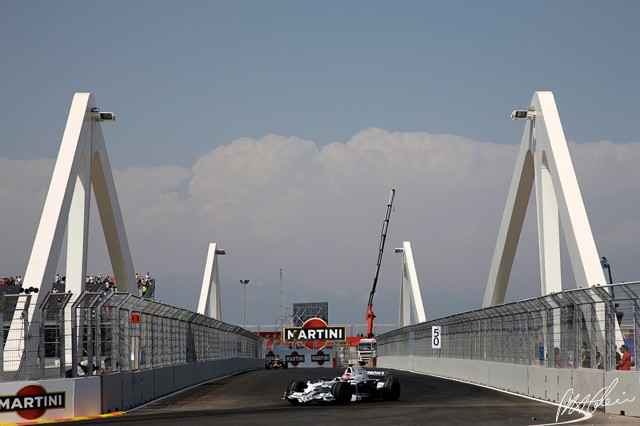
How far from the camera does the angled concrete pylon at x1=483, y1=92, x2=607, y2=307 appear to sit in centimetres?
3691

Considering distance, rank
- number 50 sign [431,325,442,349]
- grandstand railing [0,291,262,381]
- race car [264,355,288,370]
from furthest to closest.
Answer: race car [264,355,288,370] < number 50 sign [431,325,442,349] < grandstand railing [0,291,262,381]

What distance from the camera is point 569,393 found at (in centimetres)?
2314

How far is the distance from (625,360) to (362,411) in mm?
5127

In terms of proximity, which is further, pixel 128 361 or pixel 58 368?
pixel 128 361

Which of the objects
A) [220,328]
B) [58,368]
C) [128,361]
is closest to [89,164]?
[220,328]

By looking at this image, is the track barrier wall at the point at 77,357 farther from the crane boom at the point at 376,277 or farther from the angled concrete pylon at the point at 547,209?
the crane boom at the point at 376,277

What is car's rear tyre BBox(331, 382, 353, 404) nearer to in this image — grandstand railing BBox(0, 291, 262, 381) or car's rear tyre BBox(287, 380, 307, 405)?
car's rear tyre BBox(287, 380, 307, 405)

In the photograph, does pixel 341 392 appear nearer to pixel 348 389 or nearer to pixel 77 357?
pixel 348 389

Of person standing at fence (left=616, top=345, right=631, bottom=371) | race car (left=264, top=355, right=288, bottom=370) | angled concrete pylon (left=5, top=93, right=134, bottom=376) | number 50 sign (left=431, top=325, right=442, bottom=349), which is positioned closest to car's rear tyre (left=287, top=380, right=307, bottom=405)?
person standing at fence (left=616, top=345, right=631, bottom=371)

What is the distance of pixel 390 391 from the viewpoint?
25.1 meters

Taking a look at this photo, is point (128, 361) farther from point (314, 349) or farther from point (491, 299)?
point (314, 349)

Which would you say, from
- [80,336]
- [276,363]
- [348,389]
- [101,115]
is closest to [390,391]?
[348,389]

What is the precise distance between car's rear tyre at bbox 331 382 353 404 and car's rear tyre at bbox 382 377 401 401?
4.67ft

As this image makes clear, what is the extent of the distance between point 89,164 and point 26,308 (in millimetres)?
24172
